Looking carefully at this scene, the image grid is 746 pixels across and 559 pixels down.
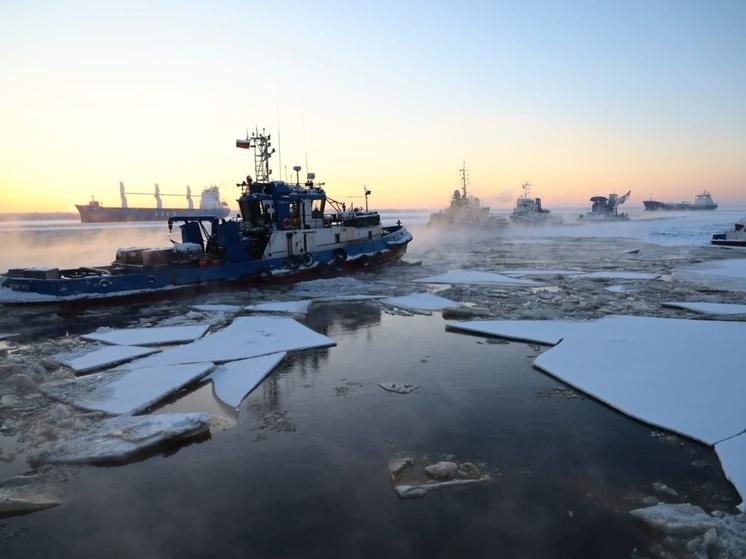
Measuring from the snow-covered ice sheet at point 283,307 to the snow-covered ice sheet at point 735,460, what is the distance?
33.8 ft

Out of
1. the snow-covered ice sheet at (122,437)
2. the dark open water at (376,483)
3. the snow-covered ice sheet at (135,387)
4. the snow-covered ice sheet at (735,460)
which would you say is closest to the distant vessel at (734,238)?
the dark open water at (376,483)

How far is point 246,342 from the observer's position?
9.91m

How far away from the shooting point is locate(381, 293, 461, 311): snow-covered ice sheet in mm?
13594

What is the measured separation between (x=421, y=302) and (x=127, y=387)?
8.94 m

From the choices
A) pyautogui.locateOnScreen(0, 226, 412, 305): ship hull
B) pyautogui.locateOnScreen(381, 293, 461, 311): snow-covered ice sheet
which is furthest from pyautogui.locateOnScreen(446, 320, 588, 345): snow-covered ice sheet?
pyautogui.locateOnScreen(0, 226, 412, 305): ship hull

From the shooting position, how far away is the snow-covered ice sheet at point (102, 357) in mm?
8477

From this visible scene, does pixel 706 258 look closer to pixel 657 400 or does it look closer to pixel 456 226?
pixel 657 400

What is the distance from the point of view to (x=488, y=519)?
169 inches

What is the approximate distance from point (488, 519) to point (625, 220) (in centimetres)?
8645

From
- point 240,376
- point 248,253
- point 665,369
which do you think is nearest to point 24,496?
point 240,376

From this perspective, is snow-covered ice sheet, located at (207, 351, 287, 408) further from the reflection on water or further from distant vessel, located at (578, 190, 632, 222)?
distant vessel, located at (578, 190, 632, 222)

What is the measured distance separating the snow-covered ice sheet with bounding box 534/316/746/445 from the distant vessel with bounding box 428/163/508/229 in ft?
152

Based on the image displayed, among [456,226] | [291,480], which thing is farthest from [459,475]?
[456,226]

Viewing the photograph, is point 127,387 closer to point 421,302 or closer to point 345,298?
point 345,298
